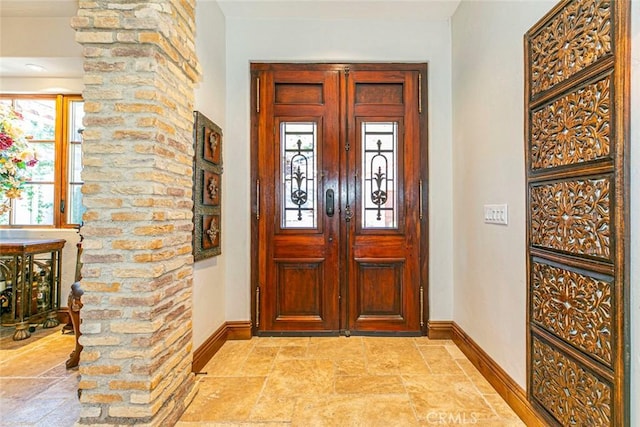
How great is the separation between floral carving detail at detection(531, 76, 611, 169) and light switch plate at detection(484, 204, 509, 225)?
0.38 metres

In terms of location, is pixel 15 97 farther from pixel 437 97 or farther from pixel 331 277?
pixel 437 97

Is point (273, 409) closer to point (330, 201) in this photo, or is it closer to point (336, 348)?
point (336, 348)

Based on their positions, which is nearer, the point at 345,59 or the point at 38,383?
the point at 38,383

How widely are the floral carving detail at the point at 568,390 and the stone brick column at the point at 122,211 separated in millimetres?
1937

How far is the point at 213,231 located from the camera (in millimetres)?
2568

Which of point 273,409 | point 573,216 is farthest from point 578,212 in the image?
point 273,409

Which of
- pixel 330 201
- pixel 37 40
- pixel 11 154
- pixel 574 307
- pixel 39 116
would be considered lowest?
pixel 574 307

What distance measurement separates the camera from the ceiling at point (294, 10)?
2.74 meters

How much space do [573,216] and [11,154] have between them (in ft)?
13.3

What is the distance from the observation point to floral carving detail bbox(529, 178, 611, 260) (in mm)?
1248

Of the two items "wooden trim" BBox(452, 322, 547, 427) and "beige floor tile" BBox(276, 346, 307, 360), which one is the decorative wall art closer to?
"beige floor tile" BBox(276, 346, 307, 360)

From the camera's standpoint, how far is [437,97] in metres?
3.01

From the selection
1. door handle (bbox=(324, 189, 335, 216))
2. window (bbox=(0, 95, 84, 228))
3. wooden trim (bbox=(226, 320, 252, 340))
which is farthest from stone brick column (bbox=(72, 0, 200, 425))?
window (bbox=(0, 95, 84, 228))

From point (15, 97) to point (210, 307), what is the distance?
3292 millimetres
